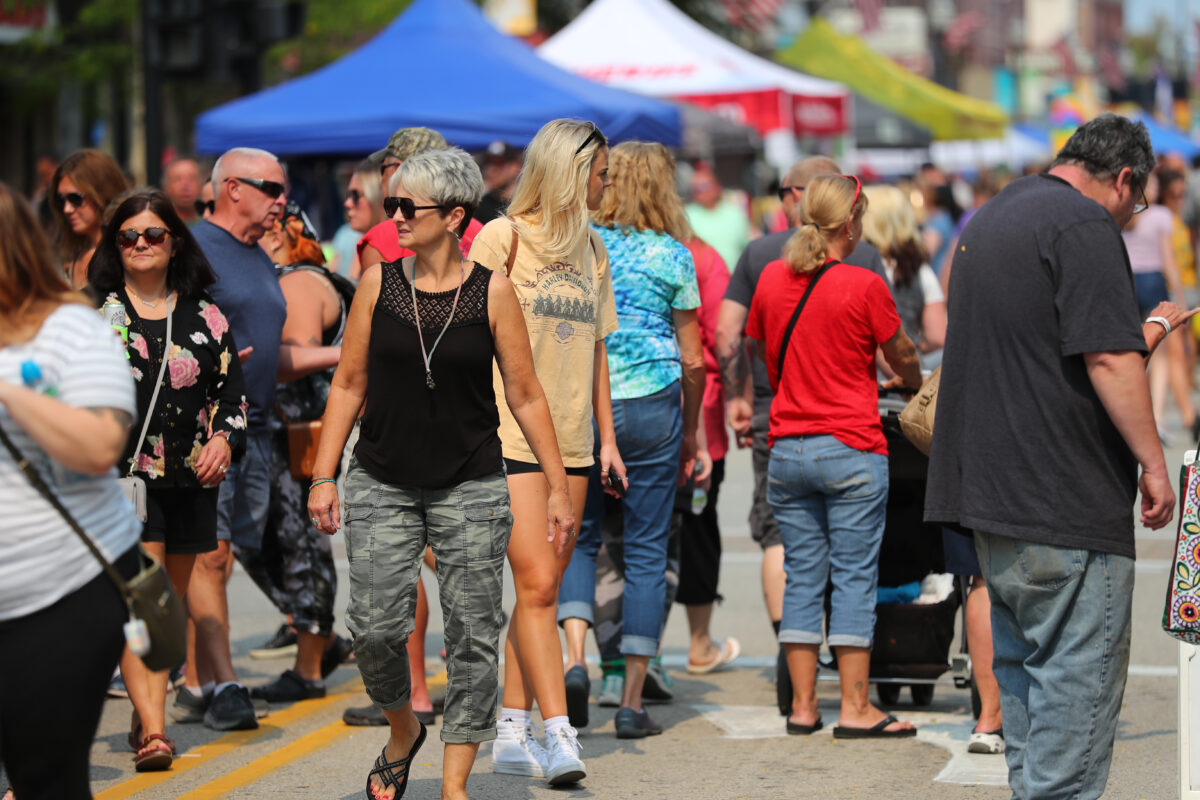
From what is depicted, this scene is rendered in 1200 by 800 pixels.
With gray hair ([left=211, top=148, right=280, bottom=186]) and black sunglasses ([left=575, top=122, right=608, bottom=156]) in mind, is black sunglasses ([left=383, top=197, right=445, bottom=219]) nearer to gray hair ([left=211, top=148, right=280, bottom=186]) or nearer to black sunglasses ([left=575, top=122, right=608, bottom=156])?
black sunglasses ([left=575, top=122, right=608, bottom=156])

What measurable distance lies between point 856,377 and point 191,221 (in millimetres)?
4393

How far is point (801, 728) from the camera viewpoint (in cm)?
595

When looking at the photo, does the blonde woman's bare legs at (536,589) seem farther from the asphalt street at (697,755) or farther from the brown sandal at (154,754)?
the brown sandal at (154,754)

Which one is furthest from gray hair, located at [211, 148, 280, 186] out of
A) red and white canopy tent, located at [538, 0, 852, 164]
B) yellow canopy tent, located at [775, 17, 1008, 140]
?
yellow canopy tent, located at [775, 17, 1008, 140]

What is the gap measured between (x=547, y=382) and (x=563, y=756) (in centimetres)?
117

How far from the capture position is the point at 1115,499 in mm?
4066

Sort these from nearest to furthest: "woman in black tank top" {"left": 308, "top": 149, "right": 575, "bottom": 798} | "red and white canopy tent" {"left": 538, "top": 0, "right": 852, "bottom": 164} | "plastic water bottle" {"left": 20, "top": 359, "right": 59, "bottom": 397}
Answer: "plastic water bottle" {"left": 20, "top": 359, "right": 59, "bottom": 397}
"woman in black tank top" {"left": 308, "top": 149, "right": 575, "bottom": 798}
"red and white canopy tent" {"left": 538, "top": 0, "right": 852, "bottom": 164}

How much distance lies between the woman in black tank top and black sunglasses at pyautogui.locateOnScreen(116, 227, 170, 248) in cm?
99

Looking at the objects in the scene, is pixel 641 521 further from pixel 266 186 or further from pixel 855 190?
pixel 266 186

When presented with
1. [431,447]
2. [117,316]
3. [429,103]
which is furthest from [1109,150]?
[429,103]

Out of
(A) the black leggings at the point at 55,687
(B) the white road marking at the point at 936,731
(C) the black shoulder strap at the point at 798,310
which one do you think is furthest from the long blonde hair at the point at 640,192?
(A) the black leggings at the point at 55,687

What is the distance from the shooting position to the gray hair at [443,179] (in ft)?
15.4

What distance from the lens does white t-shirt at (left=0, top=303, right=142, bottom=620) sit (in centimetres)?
327

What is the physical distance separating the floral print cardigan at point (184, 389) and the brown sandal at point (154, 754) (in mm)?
831
